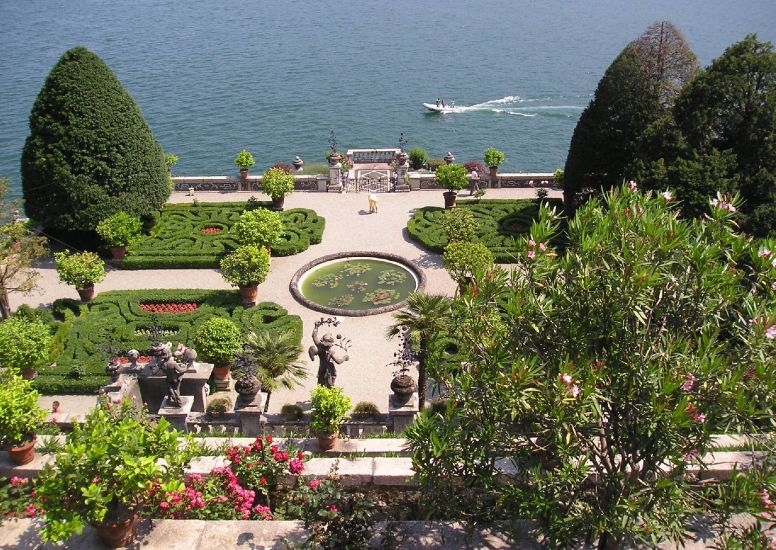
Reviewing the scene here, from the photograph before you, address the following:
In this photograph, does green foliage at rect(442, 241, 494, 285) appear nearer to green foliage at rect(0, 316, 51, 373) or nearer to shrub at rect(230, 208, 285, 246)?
shrub at rect(230, 208, 285, 246)

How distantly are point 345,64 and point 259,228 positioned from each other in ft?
184

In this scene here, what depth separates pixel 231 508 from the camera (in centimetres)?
1222

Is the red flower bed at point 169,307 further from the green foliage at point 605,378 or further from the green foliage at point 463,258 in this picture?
the green foliage at point 605,378

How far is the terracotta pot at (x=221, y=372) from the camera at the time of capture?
71.8ft

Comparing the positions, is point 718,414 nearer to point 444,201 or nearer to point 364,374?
point 364,374

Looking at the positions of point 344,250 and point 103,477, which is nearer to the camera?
point 103,477

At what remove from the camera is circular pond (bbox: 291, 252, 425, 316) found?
26578 millimetres

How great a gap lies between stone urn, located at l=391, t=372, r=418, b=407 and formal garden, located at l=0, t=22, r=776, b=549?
74mm

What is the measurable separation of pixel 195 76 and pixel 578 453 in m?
74.3

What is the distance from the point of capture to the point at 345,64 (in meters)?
80.3

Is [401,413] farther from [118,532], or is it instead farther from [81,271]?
[81,271]

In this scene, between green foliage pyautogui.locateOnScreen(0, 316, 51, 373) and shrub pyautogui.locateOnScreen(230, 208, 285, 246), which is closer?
green foliage pyautogui.locateOnScreen(0, 316, 51, 373)

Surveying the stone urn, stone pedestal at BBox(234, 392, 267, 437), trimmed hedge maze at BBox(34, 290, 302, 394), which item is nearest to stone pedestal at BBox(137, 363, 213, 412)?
trimmed hedge maze at BBox(34, 290, 302, 394)

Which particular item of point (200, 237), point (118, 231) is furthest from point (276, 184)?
point (118, 231)
